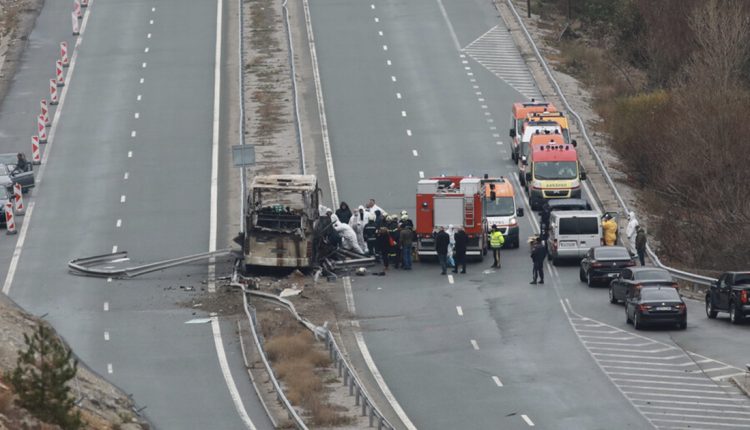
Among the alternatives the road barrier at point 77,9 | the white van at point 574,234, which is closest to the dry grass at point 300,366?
the white van at point 574,234

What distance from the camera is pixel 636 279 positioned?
147 feet

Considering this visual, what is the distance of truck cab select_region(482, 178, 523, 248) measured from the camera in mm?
53406

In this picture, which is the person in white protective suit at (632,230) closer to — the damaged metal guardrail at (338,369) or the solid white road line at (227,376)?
the damaged metal guardrail at (338,369)

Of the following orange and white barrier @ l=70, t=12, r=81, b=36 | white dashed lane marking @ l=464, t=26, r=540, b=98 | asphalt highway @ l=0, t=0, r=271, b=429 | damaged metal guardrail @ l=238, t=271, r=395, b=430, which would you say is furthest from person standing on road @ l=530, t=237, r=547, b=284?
orange and white barrier @ l=70, t=12, r=81, b=36

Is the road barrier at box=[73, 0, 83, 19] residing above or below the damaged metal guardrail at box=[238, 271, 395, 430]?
above

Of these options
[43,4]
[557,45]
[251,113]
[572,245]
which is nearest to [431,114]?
[251,113]

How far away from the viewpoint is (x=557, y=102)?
238 feet

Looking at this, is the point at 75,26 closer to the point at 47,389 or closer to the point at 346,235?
the point at 346,235

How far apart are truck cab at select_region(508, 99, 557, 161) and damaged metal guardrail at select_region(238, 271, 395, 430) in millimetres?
19701

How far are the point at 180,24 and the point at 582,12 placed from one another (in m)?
20.7

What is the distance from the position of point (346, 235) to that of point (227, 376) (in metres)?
13.2

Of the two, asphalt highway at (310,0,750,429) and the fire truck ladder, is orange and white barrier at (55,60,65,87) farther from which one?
the fire truck ladder

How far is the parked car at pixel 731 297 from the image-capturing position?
42688 millimetres

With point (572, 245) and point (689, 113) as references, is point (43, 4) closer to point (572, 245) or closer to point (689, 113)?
point (689, 113)
